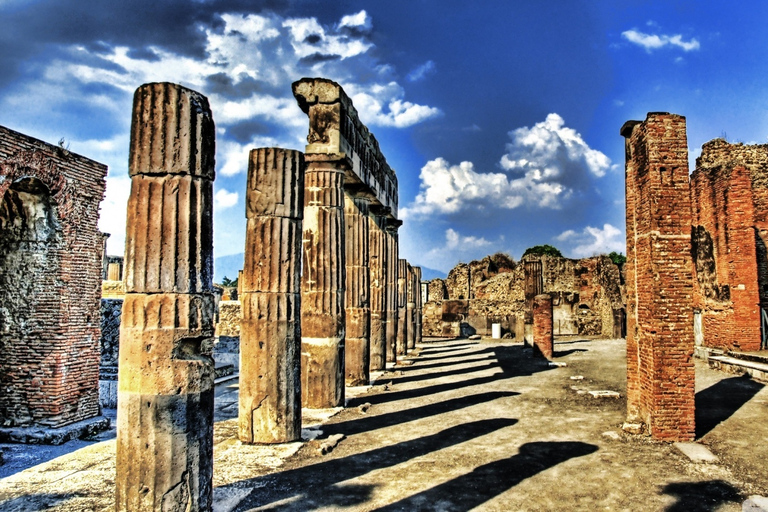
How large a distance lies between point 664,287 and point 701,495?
3010 mm

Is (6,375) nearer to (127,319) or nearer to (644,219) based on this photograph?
(127,319)

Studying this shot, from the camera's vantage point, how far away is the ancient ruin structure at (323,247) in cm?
966

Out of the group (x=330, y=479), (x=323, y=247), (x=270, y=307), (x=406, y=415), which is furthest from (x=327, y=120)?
(x=330, y=479)

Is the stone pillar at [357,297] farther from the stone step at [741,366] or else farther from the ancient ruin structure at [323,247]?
the stone step at [741,366]

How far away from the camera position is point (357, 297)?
12117 mm

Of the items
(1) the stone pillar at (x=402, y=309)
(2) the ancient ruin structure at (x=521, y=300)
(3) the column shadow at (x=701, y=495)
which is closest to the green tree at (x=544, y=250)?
(2) the ancient ruin structure at (x=521, y=300)

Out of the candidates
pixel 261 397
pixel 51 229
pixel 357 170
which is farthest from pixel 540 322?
pixel 51 229

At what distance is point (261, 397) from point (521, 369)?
31.2 ft

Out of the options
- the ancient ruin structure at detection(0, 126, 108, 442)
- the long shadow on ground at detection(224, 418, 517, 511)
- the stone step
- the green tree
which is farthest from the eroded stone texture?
the green tree

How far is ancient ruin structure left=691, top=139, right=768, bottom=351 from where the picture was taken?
16297 mm

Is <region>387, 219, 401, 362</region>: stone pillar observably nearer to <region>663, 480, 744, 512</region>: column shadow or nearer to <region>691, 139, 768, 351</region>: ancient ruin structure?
<region>691, 139, 768, 351</region>: ancient ruin structure

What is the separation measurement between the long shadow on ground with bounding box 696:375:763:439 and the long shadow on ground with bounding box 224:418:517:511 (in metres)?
3.55

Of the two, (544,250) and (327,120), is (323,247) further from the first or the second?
(544,250)

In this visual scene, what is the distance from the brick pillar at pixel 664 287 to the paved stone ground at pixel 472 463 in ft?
1.63
